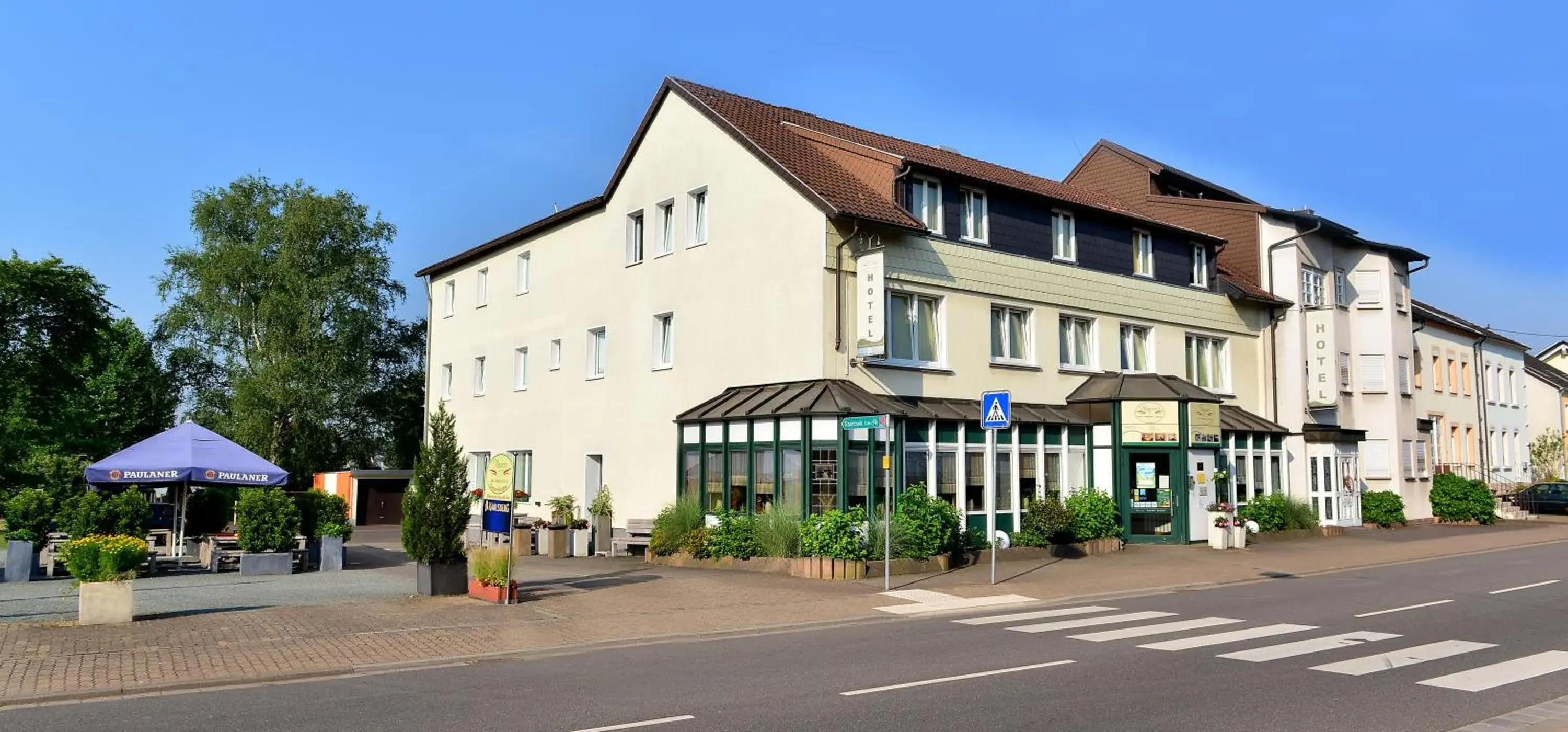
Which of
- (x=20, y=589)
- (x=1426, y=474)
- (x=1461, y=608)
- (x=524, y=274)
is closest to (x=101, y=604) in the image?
(x=20, y=589)

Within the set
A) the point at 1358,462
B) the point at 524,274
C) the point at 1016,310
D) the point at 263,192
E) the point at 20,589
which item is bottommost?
the point at 20,589

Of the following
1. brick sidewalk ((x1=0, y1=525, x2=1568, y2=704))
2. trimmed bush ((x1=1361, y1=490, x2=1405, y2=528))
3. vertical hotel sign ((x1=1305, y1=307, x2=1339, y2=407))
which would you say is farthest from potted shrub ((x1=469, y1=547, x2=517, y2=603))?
trimmed bush ((x1=1361, y1=490, x2=1405, y2=528))

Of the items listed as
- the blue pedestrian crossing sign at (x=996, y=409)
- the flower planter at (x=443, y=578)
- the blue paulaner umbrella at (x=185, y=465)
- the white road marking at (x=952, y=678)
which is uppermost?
the blue pedestrian crossing sign at (x=996, y=409)

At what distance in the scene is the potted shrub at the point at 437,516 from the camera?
16391mm

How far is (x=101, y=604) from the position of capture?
13742 mm

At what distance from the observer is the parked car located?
143ft

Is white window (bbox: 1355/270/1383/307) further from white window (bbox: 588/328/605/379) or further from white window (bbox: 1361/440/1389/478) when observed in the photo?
white window (bbox: 588/328/605/379)

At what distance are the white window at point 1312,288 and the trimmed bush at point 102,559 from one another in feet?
102

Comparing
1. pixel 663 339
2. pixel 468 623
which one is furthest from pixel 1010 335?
pixel 468 623

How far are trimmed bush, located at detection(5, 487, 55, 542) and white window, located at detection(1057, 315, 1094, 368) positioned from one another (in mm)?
21269

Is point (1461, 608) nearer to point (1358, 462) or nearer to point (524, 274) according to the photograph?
point (1358, 462)

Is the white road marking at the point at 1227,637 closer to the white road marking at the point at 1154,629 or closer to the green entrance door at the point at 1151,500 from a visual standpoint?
the white road marking at the point at 1154,629

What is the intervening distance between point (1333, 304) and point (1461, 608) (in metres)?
21.6

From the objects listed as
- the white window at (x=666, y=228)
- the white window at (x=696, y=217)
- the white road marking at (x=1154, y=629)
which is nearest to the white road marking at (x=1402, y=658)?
the white road marking at (x=1154, y=629)
